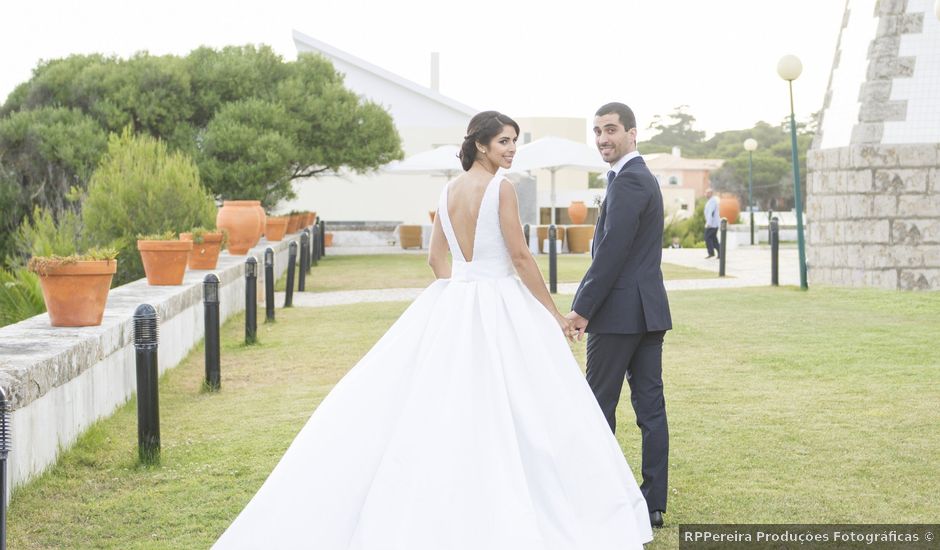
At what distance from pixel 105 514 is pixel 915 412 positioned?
538 cm

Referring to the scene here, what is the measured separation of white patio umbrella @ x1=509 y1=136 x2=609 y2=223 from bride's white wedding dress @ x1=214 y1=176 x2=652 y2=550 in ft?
77.2

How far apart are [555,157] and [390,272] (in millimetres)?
6852

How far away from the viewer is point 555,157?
95.6 feet

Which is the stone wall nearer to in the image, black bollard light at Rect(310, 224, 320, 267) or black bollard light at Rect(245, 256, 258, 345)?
black bollard light at Rect(245, 256, 258, 345)

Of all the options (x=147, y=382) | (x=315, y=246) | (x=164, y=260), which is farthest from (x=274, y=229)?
(x=147, y=382)

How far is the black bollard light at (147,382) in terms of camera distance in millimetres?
6546

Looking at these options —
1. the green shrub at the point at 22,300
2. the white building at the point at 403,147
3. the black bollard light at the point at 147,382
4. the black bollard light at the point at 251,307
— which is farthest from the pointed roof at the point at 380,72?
the black bollard light at the point at 147,382

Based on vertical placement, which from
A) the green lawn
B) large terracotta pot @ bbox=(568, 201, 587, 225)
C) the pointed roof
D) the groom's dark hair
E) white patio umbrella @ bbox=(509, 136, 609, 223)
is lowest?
the green lawn

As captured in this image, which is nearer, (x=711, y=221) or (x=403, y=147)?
(x=711, y=221)

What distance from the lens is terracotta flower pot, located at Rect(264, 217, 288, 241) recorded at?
25141 mm

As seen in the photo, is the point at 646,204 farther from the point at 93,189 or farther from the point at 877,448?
the point at 93,189

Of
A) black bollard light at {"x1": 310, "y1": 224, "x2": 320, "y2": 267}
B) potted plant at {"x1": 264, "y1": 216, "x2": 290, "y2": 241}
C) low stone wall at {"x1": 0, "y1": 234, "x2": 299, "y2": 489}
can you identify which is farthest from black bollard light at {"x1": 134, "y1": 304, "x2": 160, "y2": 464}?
black bollard light at {"x1": 310, "y1": 224, "x2": 320, "y2": 267}

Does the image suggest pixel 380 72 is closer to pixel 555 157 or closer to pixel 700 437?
pixel 555 157

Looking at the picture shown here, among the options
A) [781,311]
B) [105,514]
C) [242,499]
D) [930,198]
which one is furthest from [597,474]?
[930,198]
